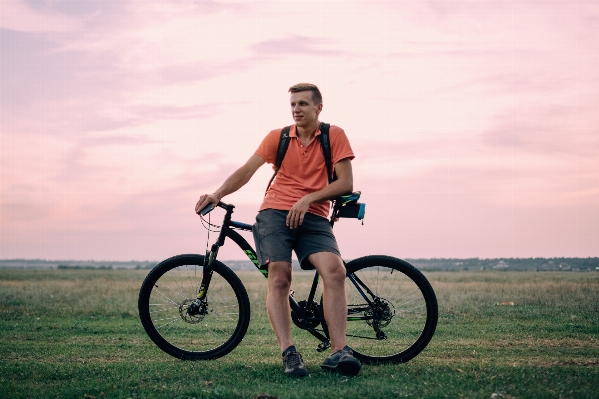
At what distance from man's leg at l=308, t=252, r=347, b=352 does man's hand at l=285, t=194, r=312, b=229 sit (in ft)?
1.19

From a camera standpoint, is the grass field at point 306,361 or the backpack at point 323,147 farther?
the backpack at point 323,147

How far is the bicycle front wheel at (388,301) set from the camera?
5.64 metres

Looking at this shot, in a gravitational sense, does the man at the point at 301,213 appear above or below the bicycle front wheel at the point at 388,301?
above

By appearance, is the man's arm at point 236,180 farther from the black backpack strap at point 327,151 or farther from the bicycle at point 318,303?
the black backpack strap at point 327,151

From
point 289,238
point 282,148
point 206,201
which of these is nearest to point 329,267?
point 289,238

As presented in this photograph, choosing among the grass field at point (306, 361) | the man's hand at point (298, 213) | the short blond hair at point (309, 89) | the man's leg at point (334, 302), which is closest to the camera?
the grass field at point (306, 361)

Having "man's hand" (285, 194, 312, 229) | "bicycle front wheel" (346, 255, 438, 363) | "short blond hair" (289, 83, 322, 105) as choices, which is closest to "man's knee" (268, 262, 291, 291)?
"man's hand" (285, 194, 312, 229)

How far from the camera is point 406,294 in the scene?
571 centimetres

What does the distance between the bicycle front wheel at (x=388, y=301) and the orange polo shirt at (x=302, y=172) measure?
2.26ft

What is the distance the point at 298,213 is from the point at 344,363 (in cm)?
129

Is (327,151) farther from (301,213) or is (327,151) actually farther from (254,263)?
(254,263)

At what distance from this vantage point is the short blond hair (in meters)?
5.49

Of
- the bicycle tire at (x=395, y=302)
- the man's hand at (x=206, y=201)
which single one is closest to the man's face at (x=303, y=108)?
the man's hand at (x=206, y=201)

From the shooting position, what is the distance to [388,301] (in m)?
5.69
